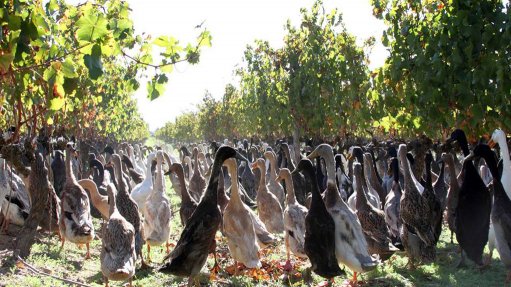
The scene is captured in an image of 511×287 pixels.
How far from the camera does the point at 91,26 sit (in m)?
3.88

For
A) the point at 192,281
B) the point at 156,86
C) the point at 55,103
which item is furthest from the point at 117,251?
the point at 156,86

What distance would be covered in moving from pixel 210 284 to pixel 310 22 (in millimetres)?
15770

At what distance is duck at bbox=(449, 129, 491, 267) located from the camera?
830 cm

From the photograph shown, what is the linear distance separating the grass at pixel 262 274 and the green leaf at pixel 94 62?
15.4 ft

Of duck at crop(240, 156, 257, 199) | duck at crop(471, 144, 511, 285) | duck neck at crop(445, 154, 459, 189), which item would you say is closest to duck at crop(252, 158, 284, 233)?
duck neck at crop(445, 154, 459, 189)

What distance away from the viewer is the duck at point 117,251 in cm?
738

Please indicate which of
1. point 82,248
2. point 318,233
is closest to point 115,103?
point 82,248

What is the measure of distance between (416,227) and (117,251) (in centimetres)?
475

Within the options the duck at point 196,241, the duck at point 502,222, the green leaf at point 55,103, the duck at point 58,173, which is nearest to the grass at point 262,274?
the duck at point 502,222

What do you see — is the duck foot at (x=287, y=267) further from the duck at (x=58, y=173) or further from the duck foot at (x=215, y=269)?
the duck at (x=58, y=173)

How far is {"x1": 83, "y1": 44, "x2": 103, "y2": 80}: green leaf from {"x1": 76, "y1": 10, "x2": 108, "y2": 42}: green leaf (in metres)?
0.10

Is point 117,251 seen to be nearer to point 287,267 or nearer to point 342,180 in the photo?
point 287,267

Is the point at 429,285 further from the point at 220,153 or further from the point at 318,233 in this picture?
the point at 220,153

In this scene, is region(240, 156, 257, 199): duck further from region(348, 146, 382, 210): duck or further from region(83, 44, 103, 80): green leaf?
region(83, 44, 103, 80): green leaf
